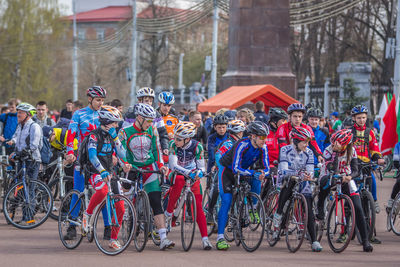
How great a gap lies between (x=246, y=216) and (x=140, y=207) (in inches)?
49.1

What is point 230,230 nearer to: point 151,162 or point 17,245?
point 151,162

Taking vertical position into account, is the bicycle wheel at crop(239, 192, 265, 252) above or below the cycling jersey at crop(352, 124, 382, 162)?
below

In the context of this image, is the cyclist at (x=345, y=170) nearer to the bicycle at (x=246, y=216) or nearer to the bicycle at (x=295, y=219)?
the bicycle at (x=295, y=219)

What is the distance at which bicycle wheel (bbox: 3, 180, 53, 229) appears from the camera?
38.5ft

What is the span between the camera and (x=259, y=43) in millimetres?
27828

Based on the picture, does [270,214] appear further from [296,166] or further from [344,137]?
[344,137]

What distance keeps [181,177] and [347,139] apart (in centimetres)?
200

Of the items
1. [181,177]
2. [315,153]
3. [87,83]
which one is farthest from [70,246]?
[87,83]

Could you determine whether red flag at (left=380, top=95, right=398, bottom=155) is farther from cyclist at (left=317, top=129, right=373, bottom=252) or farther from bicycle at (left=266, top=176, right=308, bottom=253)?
bicycle at (left=266, top=176, right=308, bottom=253)

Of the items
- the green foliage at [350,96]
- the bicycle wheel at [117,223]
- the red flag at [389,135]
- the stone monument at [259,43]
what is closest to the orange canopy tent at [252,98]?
the stone monument at [259,43]

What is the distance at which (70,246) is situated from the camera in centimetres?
991

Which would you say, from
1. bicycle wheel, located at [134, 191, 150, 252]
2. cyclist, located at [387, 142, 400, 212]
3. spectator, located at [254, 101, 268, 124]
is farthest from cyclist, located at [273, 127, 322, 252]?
spectator, located at [254, 101, 268, 124]

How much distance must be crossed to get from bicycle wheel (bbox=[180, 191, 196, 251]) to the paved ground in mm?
134

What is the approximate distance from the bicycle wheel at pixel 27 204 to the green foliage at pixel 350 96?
57.7 feet
